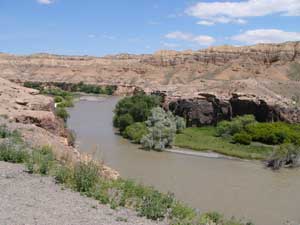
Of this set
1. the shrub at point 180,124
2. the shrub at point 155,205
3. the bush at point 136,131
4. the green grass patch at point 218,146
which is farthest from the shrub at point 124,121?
the shrub at point 155,205

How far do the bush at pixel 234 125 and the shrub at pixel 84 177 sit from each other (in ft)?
93.1

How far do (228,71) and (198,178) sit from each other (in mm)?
74101

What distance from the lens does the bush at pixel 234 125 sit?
118ft

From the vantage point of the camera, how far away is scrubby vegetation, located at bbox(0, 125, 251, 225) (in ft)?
24.3

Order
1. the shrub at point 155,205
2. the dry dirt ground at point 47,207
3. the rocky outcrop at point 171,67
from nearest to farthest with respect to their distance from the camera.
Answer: the dry dirt ground at point 47,207, the shrub at point 155,205, the rocky outcrop at point 171,67

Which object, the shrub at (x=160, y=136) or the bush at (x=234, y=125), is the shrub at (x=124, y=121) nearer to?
the shrub at (x=160, y=136)

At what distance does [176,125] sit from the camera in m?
38.3

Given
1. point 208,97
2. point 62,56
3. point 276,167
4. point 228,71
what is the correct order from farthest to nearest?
point 62,56, point 228,71, point 208,97, point 276,167

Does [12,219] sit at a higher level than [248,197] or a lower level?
higher

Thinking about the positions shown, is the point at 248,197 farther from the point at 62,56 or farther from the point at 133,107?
the point at 62,56

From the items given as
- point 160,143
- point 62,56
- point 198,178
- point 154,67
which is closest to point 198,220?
point 198,178

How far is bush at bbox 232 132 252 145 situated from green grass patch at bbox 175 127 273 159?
0.40 m

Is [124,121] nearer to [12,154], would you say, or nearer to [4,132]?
[4,132]

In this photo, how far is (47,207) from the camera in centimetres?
696
